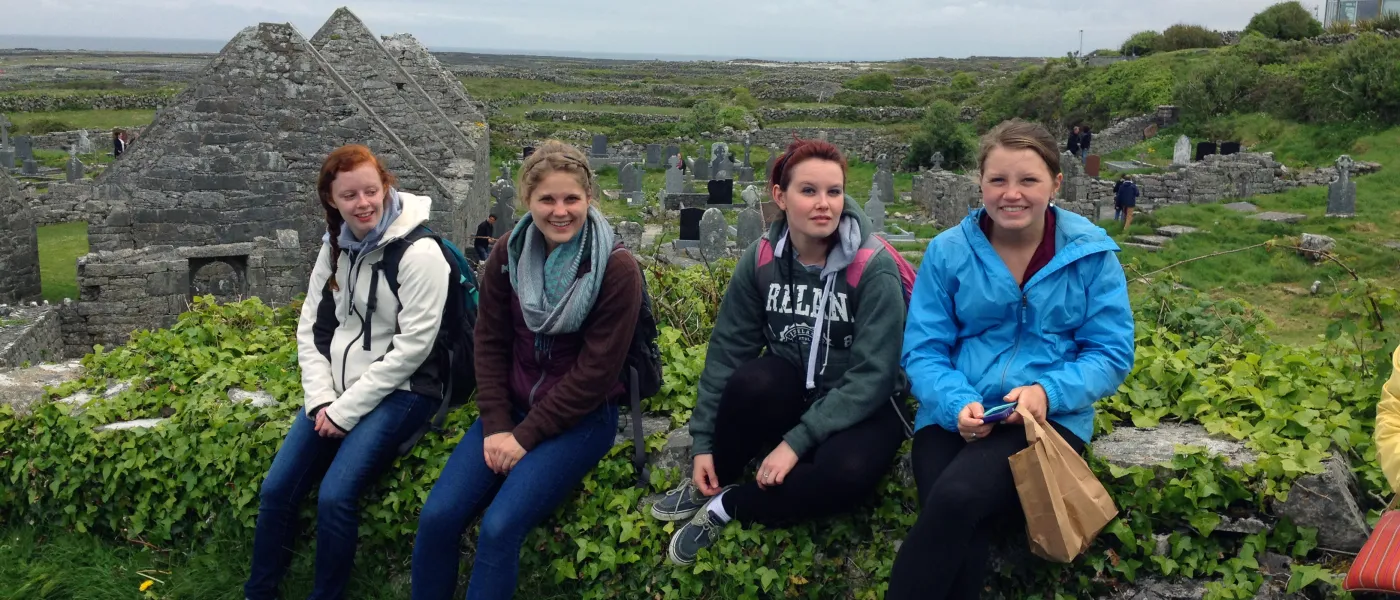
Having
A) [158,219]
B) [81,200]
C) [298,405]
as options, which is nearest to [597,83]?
[81,200]

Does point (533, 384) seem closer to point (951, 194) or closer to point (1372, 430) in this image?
point (1372, 430)

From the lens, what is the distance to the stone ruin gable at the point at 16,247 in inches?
500

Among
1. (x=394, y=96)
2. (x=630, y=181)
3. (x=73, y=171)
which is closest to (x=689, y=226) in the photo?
(x=394, y=96)

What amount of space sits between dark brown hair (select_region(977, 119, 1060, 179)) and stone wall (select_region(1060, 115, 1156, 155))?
2921 cm

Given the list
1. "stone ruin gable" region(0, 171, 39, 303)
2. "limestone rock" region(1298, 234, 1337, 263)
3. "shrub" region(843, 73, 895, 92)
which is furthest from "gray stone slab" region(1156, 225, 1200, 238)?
"shrub" region(843, 73, 895, 92)

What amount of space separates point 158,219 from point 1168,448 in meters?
10.6

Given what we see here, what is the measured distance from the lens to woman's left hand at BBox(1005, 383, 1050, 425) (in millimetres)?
3035

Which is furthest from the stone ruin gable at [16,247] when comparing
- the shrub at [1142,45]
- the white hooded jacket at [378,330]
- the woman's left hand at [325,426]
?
the shrub at [1142,45]

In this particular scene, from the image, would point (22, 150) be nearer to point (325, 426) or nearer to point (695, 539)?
point (325, 426)

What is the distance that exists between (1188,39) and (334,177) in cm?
4643

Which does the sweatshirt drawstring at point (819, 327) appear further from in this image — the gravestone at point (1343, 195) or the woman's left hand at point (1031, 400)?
the gravestone at point (1343, 195)

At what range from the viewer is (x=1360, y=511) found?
3.18 m

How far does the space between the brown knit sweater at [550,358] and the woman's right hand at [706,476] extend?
1.40ft

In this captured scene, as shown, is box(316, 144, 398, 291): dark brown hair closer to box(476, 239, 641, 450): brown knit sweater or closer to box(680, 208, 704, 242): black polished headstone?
box(476, 239, 641, 450): brown knit sweater
